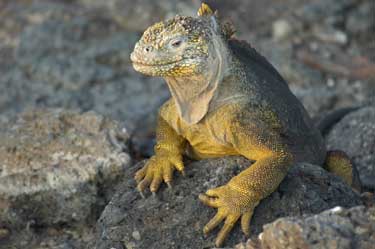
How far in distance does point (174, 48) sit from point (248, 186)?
90 centimetres

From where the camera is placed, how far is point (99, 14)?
10.3m

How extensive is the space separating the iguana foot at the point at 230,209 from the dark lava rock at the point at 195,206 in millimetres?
55

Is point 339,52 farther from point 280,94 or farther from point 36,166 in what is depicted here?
point 36,166

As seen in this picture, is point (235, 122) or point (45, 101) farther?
A: point (45, 101)

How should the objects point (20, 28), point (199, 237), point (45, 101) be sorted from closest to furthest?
point (199, 237), point (45, 101), point (20, 28)

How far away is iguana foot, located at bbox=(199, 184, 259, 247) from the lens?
482cm

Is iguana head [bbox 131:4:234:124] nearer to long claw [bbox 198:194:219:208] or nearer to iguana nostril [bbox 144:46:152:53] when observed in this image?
iguana nostril [bbox 144:46:152:53]

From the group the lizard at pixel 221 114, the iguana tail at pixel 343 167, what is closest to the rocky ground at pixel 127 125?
the lizard at pixel 221 114

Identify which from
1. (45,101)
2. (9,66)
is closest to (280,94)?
(45,101)

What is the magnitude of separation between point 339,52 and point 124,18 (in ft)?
8.42

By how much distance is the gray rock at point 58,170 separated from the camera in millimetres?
5863

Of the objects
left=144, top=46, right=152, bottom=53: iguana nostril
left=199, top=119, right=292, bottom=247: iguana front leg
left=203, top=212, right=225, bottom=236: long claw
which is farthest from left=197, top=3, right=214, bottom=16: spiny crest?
left=203, top=212, right=225, bottom=236: long claw

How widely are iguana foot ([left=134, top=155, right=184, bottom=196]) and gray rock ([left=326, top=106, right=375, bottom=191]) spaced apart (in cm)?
170

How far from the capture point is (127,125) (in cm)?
657
